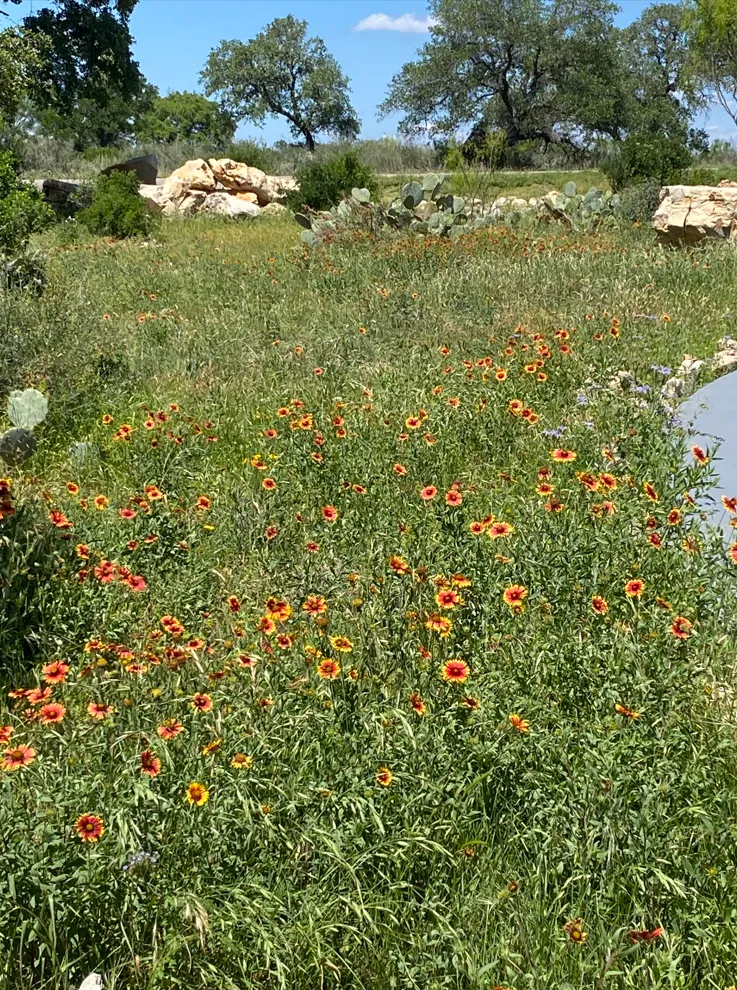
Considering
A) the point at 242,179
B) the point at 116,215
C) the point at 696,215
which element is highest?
the point at 242,179

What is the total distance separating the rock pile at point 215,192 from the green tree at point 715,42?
75.1ft

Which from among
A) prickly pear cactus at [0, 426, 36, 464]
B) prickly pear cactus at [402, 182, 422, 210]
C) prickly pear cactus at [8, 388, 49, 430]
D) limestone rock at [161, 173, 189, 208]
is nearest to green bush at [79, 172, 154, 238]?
limestone rock at [161, 173, 189, 208]

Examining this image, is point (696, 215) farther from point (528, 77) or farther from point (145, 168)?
point (528, 77)

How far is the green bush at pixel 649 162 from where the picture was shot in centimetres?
1603

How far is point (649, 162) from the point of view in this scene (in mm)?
16125

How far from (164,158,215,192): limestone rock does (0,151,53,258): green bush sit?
15.1ft

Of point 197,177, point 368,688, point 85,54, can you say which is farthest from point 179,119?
point 368,688

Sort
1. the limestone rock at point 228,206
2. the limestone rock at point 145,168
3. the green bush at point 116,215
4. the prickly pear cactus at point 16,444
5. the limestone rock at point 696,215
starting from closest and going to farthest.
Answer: the prickly pear cactus at point 16,444 < the limestone rock at point 696,215 < the green bush at point 116,215 < the limestone rock at point 228,206 < the limestone rock at point 145,168

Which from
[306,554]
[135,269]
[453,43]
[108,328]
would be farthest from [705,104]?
[306,554]

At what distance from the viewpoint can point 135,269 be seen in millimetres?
10055

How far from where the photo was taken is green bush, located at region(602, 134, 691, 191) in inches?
631

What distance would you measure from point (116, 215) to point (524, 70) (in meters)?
27.0

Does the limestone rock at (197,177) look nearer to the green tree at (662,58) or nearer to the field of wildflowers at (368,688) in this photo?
the field of wildflowers at (368,688)

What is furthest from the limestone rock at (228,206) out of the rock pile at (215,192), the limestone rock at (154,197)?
A: the limestone rock at (154,197)
